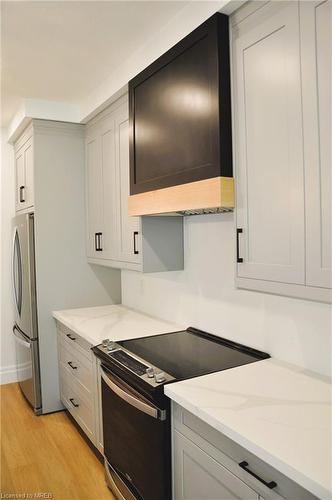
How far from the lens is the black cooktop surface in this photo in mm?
1749

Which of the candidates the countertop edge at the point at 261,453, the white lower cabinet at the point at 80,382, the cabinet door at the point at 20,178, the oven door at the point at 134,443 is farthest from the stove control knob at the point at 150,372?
the cabinet door at the point at 20,178

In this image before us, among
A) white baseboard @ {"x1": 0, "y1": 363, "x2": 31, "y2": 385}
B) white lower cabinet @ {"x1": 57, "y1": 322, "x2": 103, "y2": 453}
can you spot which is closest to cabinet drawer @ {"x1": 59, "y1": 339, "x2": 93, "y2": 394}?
white lower cabinet @ {"x1": 57, "y1": 322, "x2": 103, "y2": 453}

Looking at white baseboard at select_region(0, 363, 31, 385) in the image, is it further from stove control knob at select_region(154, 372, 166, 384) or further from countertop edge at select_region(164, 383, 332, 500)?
countertop edge at select_region(164, 383, 332, 500)

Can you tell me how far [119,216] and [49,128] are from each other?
3.57 ft

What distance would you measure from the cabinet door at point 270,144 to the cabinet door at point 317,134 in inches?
1.2

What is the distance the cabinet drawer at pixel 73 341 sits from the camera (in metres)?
2.48

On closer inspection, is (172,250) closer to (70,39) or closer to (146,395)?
(146,395)

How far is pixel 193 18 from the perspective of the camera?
1.75 metres

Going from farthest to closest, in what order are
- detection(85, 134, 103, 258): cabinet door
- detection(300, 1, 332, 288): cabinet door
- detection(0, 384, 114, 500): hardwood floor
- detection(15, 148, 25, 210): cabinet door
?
detection(15, 148, 25, 210): cabinet door < detection(85, 134, 103, 258): cabinet door < detection(0, 384, 114, 500): hardwood floor < detection(300, 1, 332, 288): cabinet door

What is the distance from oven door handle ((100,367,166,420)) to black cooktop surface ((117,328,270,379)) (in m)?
0.16

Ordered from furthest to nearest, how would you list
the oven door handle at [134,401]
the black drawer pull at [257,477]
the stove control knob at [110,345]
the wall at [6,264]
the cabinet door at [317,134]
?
1. the wall at [6,264]
2. the stove control knob at [110,345]
3. the oven door handle at [134,401]
4. the cabinet door at [317,134]
5. the black drawer pull at [257,477]

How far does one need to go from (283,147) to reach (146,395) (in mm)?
1136

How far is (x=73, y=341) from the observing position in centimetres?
274

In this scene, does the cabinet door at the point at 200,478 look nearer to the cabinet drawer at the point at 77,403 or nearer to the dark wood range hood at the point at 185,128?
the dark wood range hood at the point at 185,128
